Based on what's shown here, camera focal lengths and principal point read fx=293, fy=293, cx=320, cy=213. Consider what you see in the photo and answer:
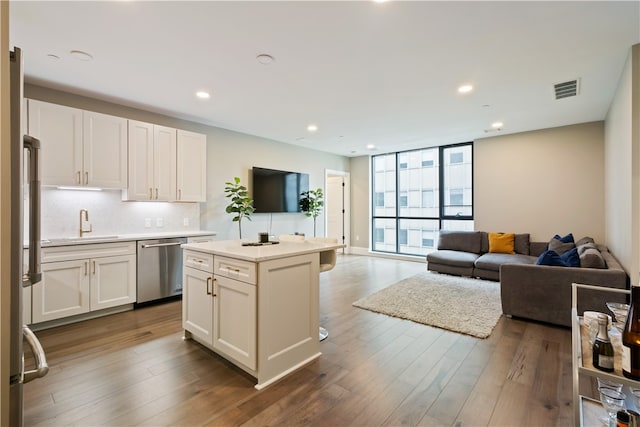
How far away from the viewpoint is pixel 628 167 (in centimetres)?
276

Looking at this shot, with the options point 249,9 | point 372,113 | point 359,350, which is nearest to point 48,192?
point 249,9

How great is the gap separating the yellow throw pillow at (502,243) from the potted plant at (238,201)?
4.52 meters

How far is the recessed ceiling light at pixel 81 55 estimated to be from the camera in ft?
8.61

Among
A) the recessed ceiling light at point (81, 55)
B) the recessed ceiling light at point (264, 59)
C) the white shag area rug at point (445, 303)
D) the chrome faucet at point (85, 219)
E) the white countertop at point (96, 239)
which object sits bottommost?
the white shag area rug at point (445, 303)

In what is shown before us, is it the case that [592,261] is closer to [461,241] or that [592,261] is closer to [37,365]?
[461,241]

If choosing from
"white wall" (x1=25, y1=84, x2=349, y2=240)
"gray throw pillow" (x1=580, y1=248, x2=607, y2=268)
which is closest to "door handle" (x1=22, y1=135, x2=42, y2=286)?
"white wall" (x1=25, y1=84, x2=349, y2=240)

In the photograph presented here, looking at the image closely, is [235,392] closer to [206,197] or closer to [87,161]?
[87,161]

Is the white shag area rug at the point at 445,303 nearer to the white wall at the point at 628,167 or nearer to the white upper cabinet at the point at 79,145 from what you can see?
the white wall at the point at 628,167

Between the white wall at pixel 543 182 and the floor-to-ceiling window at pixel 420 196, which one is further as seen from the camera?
the floor-to-ceiling window at pixel 420 196

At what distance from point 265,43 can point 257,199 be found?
133 inches

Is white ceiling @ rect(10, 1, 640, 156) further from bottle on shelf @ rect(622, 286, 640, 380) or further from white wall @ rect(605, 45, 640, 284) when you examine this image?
bottle on shelf @ rect(622, 286, 640, 380)

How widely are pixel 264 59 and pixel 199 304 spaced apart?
231 centimetres

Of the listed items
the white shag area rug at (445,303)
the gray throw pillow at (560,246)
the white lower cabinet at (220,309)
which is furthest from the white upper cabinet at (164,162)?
the gray throw pillow at (560,246)

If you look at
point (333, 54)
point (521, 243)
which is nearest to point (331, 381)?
point (333, 54)
